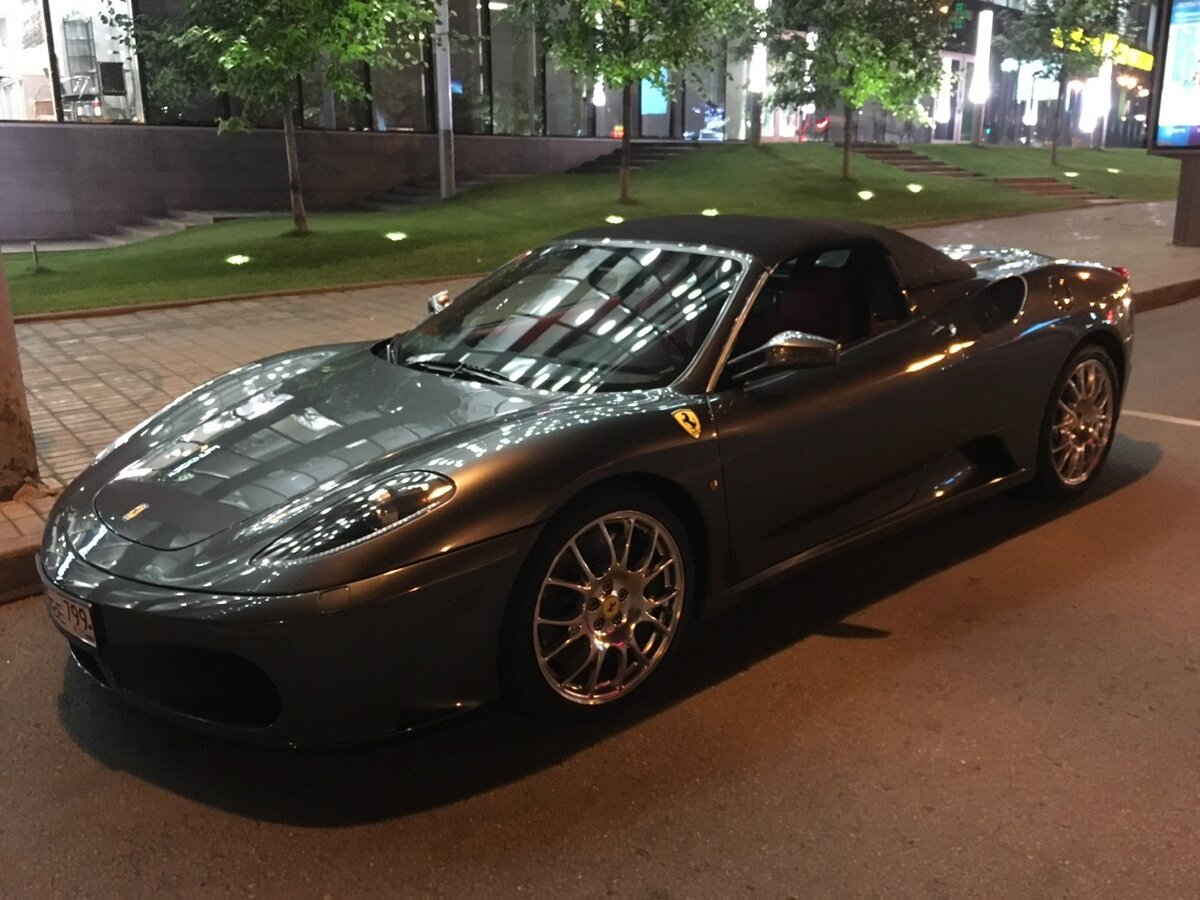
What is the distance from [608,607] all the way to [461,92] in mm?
24336

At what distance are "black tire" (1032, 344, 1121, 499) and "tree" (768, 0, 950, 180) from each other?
58.7ft

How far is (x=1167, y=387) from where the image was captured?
755cm

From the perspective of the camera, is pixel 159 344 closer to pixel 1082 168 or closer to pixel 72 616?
pixel 72 616

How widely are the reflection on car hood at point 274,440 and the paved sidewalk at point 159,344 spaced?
4.01 feet

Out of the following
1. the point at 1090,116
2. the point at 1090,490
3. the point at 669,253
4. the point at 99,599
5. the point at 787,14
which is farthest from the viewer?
the point at 1090,116

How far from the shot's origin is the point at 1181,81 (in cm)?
1416

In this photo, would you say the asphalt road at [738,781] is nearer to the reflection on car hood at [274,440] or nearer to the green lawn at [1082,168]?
the reflection on car hood at [274,440]

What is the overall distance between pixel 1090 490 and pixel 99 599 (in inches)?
178

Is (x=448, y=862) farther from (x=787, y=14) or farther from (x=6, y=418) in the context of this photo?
(x=787, y=14)

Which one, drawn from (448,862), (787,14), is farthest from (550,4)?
(448,862)

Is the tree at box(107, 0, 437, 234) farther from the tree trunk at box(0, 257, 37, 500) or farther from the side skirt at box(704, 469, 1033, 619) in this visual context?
the side skirt at box(704, 469, 1033, 619)

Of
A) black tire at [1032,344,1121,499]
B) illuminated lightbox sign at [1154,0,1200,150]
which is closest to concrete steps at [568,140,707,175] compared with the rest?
illuminated lightbox sign at [1154,0,1200,150]

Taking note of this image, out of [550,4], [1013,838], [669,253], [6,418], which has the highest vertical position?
[550,4]

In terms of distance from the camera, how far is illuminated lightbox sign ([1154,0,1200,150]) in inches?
549
